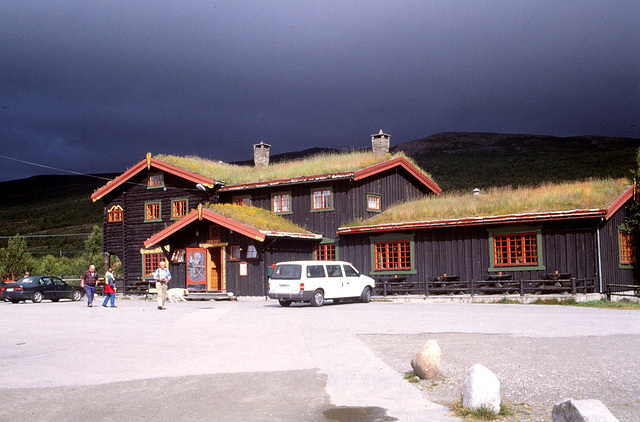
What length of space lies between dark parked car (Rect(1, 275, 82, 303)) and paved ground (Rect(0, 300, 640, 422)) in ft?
50.4

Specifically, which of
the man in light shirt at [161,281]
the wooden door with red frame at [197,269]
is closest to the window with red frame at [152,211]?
the wooden door with red frame at [197,269]

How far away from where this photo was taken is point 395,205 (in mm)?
34469

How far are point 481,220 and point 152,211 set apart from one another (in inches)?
811


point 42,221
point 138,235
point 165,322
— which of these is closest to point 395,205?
point 138,235

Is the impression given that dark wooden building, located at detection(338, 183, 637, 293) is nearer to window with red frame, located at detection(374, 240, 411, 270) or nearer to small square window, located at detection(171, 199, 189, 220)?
window with red frame, located at detection(374, 240, 411, 270)

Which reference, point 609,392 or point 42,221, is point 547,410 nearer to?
point 609,392

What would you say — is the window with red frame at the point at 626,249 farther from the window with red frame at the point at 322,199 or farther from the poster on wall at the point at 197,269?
the poster on wall at the point at 197,269

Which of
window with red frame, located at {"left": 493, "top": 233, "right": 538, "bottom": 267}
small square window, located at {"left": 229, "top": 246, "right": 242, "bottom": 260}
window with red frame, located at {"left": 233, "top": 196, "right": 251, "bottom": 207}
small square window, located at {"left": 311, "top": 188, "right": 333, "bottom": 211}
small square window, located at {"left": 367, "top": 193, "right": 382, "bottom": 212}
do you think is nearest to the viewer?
window with red frame, located at {"left": 493, "top": 233, "right": 538, "bottom": 267}

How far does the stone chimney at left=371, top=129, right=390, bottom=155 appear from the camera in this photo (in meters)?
36.1

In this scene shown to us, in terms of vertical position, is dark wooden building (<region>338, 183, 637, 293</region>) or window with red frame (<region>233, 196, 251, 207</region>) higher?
window with red frame (<region>233, 196, 251, 207</region>)

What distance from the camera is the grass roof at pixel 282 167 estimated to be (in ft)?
109

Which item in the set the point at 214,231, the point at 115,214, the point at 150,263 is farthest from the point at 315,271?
the point at 115,214

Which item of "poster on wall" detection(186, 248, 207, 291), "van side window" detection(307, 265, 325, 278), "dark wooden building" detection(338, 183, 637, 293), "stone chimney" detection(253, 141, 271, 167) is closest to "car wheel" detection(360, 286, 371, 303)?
"dark wooden building" detection(338, 183, 637, 293)

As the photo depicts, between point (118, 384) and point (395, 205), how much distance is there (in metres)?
26.8
